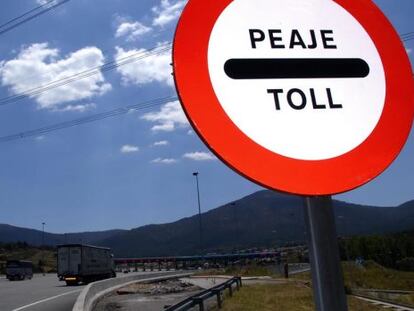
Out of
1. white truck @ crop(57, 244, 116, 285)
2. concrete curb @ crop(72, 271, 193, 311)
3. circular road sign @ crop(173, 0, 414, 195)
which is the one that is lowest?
concrete curb @ crop(72, 271, 193, 311)

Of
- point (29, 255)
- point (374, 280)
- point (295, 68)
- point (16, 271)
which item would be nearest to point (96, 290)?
point (295, 68)

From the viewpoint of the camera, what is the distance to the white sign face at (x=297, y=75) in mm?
1480

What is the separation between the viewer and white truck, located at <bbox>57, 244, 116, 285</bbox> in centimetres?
4381

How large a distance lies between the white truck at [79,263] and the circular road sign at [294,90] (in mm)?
43916

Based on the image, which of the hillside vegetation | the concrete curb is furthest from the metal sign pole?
the hillside vegetation

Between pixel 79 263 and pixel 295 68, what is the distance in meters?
46.3

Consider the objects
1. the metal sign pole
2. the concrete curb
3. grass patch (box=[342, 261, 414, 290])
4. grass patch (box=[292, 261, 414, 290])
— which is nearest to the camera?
the metal sign pole

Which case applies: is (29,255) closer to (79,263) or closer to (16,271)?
(16,271)

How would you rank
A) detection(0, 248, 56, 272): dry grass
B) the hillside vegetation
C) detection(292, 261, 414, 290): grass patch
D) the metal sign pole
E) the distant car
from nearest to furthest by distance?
the metal sign pole < detection(292, 261, 414, 290): grass patch < the distant car < the hillside vegetation < detection(0, 248, 56, 272): dry grass

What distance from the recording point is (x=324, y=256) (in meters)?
1.39

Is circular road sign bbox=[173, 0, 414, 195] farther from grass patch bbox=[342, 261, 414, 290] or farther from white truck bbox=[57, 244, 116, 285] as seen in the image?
grass patch bbox=[342, 261, 414, 290]

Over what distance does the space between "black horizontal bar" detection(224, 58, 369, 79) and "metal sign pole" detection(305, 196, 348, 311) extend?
396mm

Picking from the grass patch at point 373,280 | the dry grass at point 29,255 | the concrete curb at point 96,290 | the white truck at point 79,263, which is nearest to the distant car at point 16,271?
the white truck at point 79,263

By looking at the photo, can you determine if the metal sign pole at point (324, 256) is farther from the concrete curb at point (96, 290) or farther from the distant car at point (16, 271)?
the distant car at point (16, 271)
